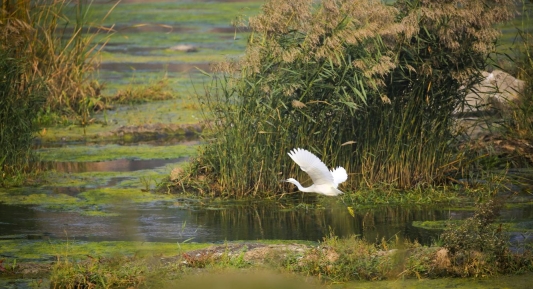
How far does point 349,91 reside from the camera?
10.2 m

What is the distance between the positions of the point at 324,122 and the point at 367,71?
994 millimetres

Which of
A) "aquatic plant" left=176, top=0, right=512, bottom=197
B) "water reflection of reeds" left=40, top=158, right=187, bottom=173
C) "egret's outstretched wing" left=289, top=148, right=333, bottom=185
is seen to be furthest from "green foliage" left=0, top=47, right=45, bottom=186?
"egret's outstretched wing" left=289, top=148, right=333, bottom=185

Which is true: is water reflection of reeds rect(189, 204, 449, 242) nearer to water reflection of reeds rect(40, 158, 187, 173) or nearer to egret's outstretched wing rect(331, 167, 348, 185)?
egret's outstretched wing rect(331, 167, 348, 185)

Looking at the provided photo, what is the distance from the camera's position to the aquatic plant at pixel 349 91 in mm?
9898

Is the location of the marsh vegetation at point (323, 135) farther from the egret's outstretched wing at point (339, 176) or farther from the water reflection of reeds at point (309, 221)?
the egret's outstretched wing at point (339, 176)

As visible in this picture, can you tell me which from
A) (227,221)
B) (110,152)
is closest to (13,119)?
(110,152)

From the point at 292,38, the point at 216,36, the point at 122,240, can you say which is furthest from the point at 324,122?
the point at 216,36

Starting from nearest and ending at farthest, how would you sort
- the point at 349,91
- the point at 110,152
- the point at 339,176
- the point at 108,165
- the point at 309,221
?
the point at 339,176 → the point at 309,221 → the point at 349,91 → the point at 108,165 → the point at 110,152

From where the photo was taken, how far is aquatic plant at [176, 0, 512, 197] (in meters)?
9.90

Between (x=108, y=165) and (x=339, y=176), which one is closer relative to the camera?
(x=339, y=176)

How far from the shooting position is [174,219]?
950cm

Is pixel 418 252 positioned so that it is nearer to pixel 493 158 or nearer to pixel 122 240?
pixel 122 240

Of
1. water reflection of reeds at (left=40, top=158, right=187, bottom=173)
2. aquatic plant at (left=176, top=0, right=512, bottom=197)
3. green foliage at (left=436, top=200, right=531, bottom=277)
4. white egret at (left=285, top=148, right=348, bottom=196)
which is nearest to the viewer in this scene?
green foliage at (left=436, top=200, right=531, bottom=277)

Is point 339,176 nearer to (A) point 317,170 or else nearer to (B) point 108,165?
(A) point 317,170
